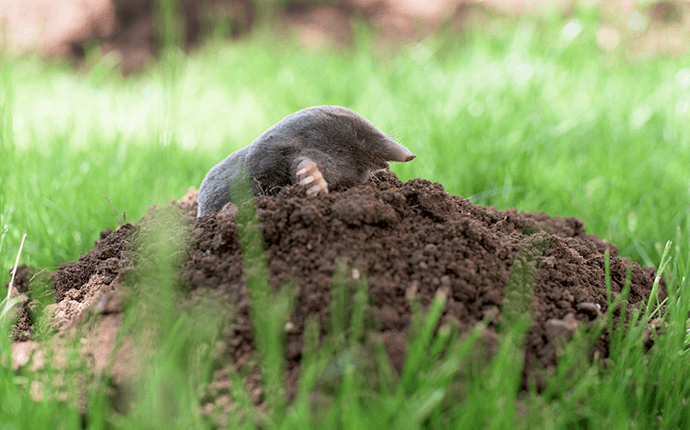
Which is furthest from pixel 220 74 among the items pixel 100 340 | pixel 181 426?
pixel 181 426

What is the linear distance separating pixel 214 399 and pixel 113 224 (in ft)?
5.67

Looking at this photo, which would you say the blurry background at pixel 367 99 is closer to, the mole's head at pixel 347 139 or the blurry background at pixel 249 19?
the blurry background at pixel 249 19

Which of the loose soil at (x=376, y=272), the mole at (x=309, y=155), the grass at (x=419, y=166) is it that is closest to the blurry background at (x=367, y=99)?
the grass at (x=419, y=166)

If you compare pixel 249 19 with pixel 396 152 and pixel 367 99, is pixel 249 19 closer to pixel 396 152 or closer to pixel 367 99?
pixel 367 99

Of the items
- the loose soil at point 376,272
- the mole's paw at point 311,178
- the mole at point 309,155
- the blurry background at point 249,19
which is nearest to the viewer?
the loose soil at point 376,272

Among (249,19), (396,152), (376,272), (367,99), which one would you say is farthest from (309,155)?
(249,19)

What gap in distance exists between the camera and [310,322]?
1403 millimetres

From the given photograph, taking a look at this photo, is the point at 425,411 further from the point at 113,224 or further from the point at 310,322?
the point at 113,224

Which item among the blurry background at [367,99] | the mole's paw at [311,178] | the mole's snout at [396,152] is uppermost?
the mole's snout at [396,152]

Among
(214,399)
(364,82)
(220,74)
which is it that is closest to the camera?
(214,399)

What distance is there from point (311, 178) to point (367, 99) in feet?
8.21

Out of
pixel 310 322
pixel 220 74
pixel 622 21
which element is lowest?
pixel 220 74

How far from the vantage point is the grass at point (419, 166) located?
1.27 metres

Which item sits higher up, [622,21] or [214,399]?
[622,21]
